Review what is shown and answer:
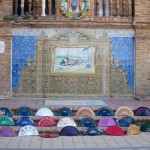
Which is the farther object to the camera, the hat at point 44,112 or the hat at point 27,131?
the hat at point 44,112

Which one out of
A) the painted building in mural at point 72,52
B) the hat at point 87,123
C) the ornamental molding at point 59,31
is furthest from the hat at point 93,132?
the ornamental molding at point 59,31

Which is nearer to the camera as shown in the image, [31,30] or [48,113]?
[48,113]

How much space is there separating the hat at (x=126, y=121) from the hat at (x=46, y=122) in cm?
172

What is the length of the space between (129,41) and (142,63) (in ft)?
3.28

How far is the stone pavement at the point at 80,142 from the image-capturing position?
7.94m

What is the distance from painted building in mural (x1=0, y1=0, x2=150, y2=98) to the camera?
15.3m

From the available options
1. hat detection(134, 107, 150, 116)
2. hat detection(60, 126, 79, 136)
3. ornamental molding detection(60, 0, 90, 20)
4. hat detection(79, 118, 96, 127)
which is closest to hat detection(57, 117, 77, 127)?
hat detection(79, 118, 96, 127)

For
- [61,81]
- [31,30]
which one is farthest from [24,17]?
[61,81]

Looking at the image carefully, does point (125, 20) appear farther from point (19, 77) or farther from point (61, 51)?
point (19, 77)

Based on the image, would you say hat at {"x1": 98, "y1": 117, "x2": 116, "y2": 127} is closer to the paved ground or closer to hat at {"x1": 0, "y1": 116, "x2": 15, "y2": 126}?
the paved ground

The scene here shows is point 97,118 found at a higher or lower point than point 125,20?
lower

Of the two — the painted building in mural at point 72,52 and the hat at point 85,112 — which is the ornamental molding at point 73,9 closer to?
the painted building in mural at point 72,52

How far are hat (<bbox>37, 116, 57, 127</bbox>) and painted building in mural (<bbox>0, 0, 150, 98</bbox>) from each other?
499 cm

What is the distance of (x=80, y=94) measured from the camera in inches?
603
